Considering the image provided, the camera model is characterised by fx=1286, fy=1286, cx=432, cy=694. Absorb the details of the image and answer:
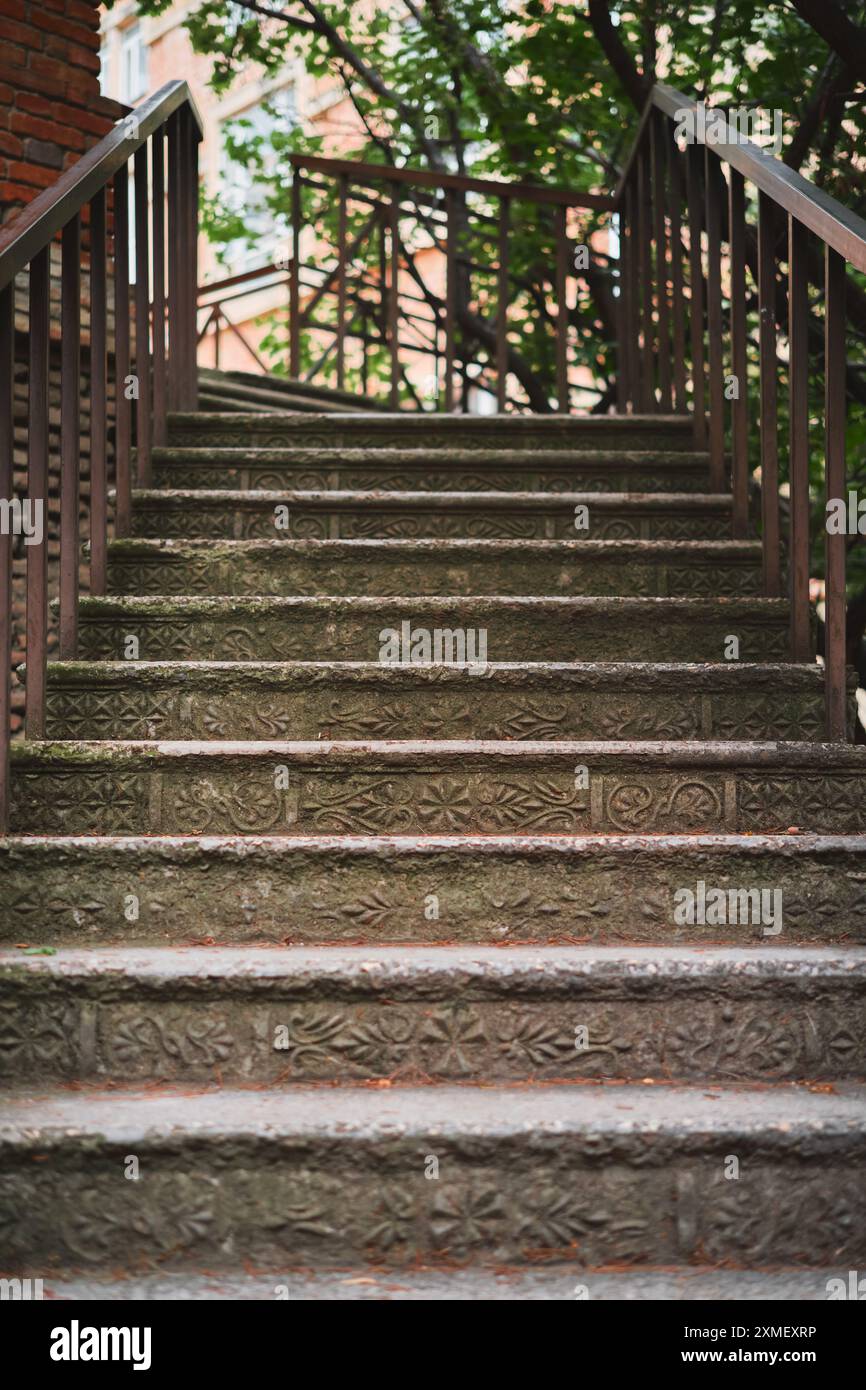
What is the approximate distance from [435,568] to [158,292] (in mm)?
1261

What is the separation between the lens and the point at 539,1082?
1.84 metres

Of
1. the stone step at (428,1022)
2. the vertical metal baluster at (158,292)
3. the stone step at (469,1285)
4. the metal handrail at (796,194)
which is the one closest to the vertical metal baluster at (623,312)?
the metal handrail at (796,194)

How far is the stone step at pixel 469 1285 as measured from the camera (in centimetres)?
152

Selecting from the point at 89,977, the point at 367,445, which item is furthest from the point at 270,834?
the point at 367,445

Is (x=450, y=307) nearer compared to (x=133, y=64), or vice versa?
(x=450, y=307)

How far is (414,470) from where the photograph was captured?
3432 mm

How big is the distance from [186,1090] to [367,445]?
2284mm

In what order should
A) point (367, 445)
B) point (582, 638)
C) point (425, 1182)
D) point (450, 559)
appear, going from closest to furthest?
point (425, 1182), point (582, 638), point (450, 559), point (367, 445)

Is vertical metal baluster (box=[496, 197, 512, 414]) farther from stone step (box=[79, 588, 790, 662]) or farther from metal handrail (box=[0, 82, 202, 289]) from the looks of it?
stone step (box=[79, 588, 790, 662])

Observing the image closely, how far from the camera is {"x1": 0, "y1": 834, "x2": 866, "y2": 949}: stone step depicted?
2059 millimetres

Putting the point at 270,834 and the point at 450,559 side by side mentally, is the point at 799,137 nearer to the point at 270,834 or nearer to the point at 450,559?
the point at 450,559

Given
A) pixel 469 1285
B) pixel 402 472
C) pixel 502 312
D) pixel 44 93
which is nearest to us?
pixel 469 1285

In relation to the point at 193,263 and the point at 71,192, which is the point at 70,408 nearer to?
the point at 71,192

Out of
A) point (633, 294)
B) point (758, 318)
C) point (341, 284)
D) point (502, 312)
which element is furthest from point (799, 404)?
point (341, 284)
